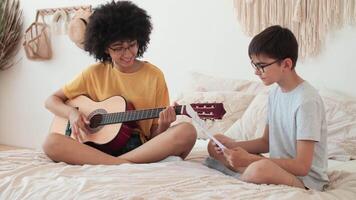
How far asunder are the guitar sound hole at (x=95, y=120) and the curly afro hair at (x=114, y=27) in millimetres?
273

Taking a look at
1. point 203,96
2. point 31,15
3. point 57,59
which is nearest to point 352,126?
point 203,96

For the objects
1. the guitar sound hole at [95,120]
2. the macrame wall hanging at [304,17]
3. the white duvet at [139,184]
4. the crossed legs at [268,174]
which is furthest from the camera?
the macrame wall hanging at [304,17]

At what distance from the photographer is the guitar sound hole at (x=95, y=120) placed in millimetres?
1833

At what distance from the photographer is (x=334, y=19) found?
2.24 meters

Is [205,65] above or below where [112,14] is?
below

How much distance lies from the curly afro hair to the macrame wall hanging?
0.76 meters

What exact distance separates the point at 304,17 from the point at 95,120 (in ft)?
3.97

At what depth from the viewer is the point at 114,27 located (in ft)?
6.23

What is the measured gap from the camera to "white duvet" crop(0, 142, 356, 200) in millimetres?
1177

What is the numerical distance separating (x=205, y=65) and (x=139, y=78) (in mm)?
934

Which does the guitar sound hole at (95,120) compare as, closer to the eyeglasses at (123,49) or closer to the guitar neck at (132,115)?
the guitar neck at (132,115)

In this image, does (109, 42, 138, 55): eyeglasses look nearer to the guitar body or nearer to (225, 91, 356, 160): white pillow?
the guitar body

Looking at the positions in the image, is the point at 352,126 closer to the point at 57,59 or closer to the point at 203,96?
the point at 203,96

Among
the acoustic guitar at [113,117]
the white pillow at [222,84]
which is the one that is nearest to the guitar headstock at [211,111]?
the acoustic guitar at [113,117]
